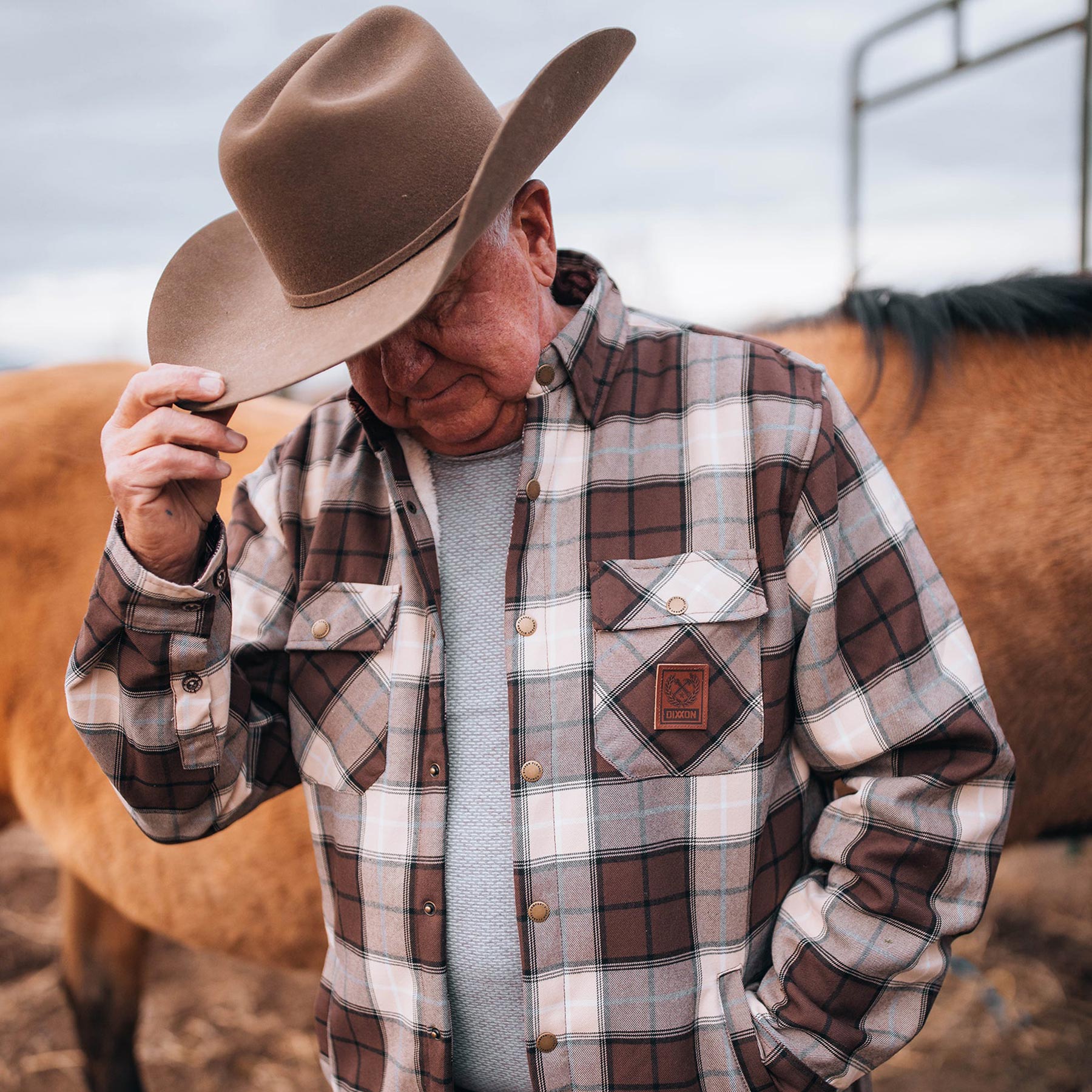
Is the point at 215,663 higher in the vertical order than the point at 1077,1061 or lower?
higher

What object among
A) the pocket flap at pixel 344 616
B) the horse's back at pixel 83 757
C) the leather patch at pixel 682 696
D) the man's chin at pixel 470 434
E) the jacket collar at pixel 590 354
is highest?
the jacket collar at pixel 590 354

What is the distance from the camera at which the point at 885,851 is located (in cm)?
103

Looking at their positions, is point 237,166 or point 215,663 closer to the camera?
point 237,166

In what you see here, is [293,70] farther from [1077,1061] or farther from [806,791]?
[1077,1061]

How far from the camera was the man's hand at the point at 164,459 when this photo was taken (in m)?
1.01

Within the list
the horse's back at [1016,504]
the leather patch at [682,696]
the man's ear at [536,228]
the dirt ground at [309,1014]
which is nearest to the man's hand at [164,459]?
the man's ear at [536,228]

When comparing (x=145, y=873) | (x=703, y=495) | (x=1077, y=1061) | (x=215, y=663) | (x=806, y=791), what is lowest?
(x=1077, y=1061)

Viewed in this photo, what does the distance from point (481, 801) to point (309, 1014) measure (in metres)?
2.50

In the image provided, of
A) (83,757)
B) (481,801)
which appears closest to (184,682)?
(481,801)

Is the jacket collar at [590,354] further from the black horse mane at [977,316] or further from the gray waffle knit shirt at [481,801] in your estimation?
the black horse mane at [977,316]

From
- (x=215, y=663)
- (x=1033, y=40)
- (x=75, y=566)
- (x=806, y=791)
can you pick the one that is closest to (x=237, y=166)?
(x=215, y=663)

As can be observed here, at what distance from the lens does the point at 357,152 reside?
3.06ft

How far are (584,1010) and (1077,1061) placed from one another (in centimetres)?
236

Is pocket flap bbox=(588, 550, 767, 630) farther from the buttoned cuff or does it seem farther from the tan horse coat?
the tan horse coat
